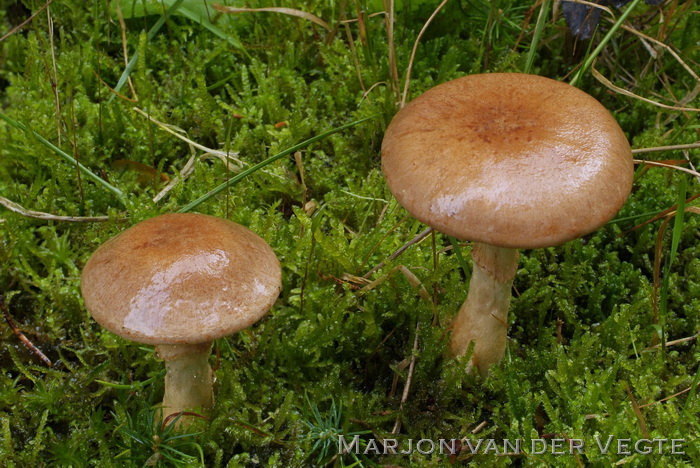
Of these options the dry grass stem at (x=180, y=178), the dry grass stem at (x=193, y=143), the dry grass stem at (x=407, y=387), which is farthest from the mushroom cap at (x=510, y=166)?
the dry grass stem at (x=180, y=178)

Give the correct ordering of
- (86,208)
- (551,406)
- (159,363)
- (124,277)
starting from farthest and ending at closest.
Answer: (86,208) < (159,363) < (551,406) < (124,277)

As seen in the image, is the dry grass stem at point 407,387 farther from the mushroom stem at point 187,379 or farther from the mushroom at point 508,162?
→ the mushroom stem at point 187,379

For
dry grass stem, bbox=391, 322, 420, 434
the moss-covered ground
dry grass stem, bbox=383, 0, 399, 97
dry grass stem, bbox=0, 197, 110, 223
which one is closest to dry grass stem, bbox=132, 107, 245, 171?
the moss-covered ground

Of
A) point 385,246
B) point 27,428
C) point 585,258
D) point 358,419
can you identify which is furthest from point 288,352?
point 585,258

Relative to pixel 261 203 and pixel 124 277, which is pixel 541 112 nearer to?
pixel 124 277

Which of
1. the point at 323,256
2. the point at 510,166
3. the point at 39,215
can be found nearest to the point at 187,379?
the point at 323,256

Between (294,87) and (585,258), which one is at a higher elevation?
(294,87)

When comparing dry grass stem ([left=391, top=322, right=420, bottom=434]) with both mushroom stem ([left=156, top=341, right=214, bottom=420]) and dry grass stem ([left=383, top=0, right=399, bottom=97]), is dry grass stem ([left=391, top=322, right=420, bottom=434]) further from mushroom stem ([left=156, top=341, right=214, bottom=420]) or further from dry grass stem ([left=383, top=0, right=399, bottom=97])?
dry grass stem ([left=383, top=0, right=399, bottom=97])
